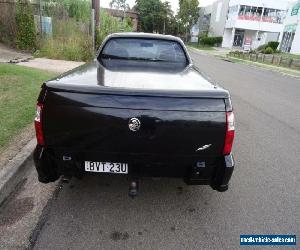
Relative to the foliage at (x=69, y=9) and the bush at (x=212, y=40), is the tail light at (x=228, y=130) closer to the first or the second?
the foliage at (x=69, y=9)

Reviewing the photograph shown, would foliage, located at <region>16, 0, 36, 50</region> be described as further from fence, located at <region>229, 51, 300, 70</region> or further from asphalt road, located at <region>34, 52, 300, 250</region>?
fence, located at <region>229, 51, 300, 70</region>

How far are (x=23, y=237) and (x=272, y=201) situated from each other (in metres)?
2.74

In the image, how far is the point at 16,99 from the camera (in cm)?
621

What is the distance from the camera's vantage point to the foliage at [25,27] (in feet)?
47.8

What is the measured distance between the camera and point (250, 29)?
57031 mm

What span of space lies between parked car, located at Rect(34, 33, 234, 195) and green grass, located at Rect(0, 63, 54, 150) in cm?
176

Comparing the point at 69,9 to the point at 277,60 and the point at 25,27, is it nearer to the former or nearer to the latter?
the point at 25,27

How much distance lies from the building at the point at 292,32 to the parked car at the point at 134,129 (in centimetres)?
4614

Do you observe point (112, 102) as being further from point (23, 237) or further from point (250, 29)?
point (250, 29)

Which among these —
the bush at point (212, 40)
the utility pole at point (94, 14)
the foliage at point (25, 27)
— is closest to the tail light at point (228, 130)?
the utility pole at point (94, 14)

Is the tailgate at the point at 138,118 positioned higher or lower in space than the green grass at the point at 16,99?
higher

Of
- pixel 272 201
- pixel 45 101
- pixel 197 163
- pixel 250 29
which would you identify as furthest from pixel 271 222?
pixel 250 29

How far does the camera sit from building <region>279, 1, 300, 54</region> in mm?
43188

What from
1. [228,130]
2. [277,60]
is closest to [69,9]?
[228,130]
